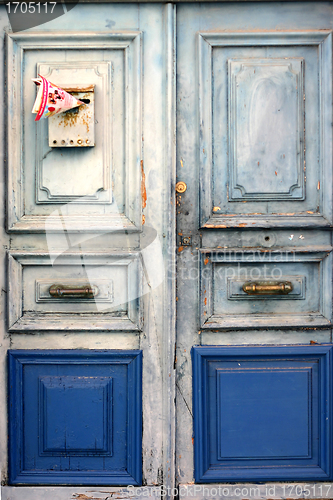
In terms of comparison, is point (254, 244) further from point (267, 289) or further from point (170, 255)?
point (170, 255)

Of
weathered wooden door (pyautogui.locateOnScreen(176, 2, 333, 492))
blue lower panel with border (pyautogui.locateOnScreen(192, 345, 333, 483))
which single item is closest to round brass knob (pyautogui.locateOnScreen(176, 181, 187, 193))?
weathered wooden door (pyautogui.locateOnScreen(176, 2, 333, 492))

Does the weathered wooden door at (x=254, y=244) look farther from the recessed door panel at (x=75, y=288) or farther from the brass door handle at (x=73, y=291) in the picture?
the brass door handle at (x=73, y=291)

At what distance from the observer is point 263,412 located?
Result: 1.58 m

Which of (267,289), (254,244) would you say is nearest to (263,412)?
(267,289)

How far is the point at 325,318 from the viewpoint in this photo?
5.18 feet

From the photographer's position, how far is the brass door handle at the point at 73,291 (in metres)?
1.54

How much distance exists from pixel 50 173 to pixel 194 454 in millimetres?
1323

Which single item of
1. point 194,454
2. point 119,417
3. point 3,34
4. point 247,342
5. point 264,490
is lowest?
point 264,490

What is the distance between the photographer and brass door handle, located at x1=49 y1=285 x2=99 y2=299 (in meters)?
1.54

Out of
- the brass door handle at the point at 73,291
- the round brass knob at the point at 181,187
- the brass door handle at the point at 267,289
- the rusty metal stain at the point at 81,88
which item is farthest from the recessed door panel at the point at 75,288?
the rusty metal stain at the point at 81,88

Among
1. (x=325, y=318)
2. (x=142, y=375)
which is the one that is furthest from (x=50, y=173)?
(x=325, y=318)

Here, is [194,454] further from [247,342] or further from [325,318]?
[325,318]

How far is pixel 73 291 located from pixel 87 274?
91 millimetres

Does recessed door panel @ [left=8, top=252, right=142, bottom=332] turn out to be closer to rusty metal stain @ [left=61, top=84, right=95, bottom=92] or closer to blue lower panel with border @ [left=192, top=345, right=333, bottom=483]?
blue lower panel with border @ [left=192, top=345, right=333, bottom=483]
